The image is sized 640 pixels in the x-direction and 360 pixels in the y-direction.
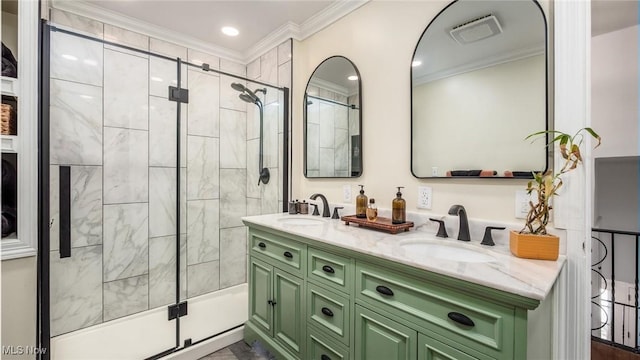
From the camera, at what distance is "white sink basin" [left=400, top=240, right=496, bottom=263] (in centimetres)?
121

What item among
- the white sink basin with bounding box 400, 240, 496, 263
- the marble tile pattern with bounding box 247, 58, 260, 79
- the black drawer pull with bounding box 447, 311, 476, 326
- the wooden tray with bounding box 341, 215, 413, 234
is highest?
the marble tile pattern with bounding box 247, 58, 260, 79

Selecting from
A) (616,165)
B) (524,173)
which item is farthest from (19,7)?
(616,165)

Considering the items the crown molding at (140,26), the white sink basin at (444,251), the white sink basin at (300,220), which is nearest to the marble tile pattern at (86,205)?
the crown molding at (140,26)

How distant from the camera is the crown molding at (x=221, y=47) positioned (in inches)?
80.5

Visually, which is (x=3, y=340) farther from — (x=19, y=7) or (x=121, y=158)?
(x=19, y=7)

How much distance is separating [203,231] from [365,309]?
6.55ft

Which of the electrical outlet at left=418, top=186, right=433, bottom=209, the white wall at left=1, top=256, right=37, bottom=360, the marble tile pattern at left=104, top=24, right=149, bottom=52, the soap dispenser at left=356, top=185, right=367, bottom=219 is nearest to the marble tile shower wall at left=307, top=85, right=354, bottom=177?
the soap dispenser at left=356, top=185, right=367, bottom=219

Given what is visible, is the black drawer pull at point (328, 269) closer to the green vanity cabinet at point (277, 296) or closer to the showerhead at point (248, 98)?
the green vanity cabinet at point (277, 296)

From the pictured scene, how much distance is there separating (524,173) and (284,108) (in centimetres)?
186

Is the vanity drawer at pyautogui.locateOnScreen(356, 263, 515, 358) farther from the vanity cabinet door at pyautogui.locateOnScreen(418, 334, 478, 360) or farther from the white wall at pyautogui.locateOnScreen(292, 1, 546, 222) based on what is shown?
the white wall at pyautogui.locateOnScreen(292, 1, 546, 222)

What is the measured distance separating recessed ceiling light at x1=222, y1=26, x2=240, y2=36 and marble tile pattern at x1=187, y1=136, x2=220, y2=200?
98 cm

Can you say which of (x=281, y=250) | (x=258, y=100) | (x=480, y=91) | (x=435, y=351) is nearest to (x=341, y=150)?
(x=281, y=250)

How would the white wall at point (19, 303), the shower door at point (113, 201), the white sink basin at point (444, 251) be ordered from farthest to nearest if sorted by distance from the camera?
the shower door at point (113, 201) → the white wall at point (19, 303) → the white sink basin at point (444, 251)

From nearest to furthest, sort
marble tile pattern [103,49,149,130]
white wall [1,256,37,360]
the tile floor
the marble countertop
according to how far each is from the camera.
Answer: the marble countertop
white wall [1,256,37,360]
the tile floor
marble tile pattern [103,49,149,130]
